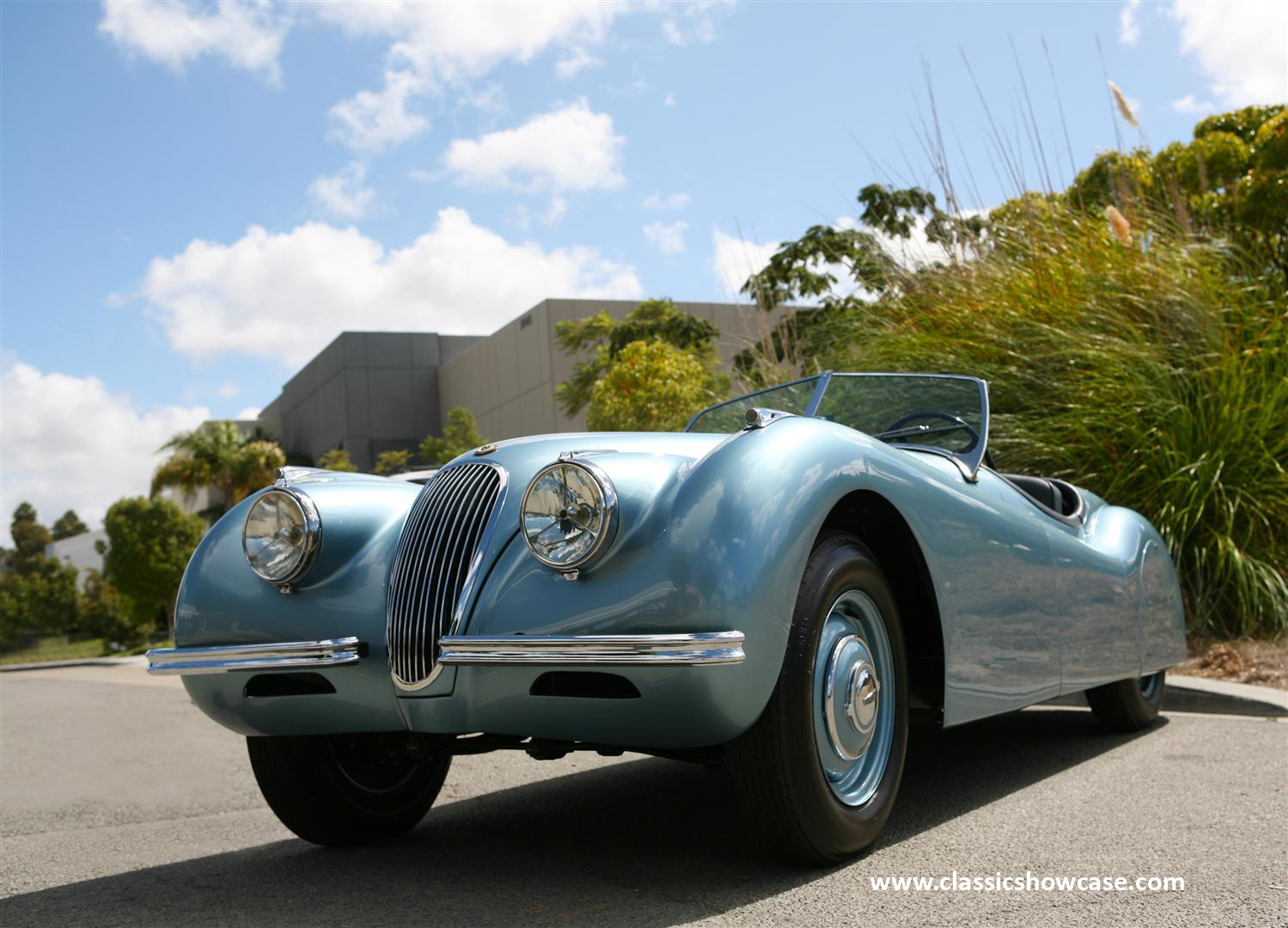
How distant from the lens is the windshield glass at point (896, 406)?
14.9 feet

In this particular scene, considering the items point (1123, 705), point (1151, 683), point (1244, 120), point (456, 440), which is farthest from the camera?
point (456, 440)

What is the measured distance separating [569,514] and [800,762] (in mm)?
770

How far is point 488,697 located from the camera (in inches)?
108

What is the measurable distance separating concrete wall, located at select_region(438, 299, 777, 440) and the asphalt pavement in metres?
25.1

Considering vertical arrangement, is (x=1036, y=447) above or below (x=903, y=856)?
above

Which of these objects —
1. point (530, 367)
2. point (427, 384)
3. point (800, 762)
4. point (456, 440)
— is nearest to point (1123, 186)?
point (800, 762)

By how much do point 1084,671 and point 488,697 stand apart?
2.40 m

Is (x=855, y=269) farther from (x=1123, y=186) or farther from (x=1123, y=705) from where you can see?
(x=1123, y=705)

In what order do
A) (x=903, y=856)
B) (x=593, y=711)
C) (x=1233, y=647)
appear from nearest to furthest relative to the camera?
1. (x=593, y=711)
2. (x=903, y=856)
3. (x=1233, y=647)

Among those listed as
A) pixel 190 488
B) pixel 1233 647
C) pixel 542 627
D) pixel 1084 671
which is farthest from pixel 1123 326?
pixel 190 488

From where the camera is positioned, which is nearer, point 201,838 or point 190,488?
point 201,838

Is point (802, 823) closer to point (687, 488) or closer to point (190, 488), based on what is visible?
point (687, 488)

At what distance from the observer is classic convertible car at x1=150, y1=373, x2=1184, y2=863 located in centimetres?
263

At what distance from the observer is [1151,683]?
209 inches
